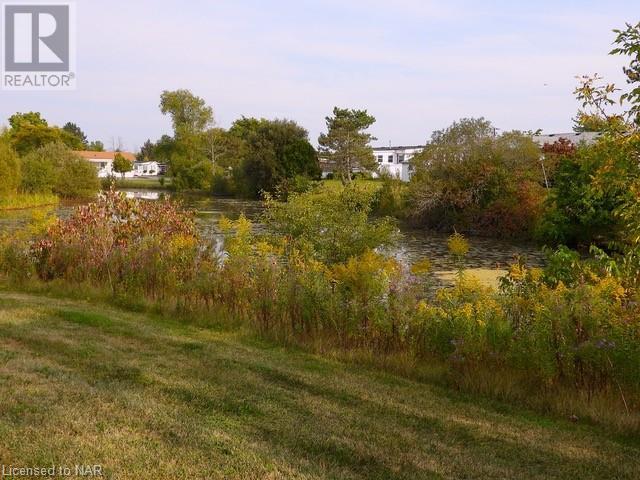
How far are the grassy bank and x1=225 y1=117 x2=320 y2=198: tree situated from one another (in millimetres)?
20618

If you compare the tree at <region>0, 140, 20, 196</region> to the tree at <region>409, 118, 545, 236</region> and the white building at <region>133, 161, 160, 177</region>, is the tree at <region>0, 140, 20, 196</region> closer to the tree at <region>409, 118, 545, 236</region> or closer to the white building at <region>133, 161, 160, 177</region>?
the tree at <region>409, 118, 545, 236</region>

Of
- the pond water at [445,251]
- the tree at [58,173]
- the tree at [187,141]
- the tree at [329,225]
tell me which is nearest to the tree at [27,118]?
the tree at [187,141]

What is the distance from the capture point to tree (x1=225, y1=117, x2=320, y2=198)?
60.4m

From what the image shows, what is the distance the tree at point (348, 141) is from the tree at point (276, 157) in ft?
6.96

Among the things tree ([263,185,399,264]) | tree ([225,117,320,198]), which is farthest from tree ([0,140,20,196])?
tree ([263,185,399,264])

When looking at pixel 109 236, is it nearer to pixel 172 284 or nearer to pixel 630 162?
pixel 172 284

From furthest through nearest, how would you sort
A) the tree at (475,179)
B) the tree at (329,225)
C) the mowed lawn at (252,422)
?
1. the tree at (475,179)
2. the tree at (329,225)
3. the mowed lawn at (252,422)

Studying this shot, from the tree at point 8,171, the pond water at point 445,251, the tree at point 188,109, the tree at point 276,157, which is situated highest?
the tree at point 188,109

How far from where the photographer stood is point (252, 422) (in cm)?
482

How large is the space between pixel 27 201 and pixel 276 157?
25.1 meters

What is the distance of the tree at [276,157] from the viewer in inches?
2379

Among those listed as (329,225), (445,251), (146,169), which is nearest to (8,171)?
(445,251)

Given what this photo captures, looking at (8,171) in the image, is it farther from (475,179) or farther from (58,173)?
(475,179)

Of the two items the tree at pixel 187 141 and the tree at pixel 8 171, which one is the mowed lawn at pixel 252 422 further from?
the tree at pixel 187 141
